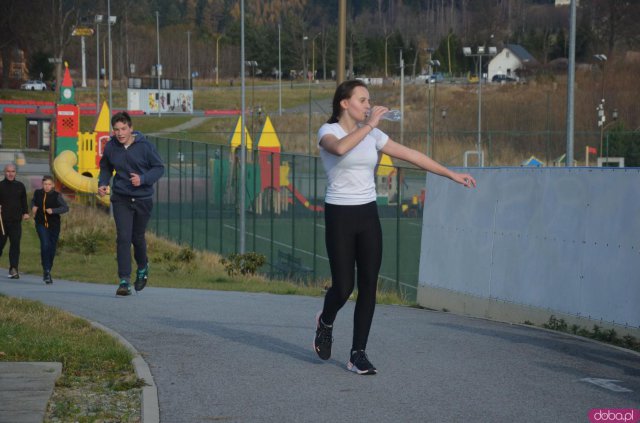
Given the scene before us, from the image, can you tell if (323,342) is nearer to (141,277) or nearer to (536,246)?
(536,246)

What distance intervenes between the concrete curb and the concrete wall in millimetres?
4005

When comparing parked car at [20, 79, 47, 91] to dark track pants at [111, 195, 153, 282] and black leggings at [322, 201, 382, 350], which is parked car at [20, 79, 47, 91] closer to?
dark track pants at [111, 195, 153, 282]

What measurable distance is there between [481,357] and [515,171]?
393cm

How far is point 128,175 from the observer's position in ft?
39.3

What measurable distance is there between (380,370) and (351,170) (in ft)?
4.60

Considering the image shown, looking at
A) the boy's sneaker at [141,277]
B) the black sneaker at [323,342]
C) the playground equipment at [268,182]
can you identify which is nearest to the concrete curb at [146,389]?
the black sneaker at [323,342]

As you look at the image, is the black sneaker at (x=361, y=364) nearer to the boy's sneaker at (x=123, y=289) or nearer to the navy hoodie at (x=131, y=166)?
the navy hoodie at (x=131, y=166)

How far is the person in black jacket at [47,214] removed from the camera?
64.7 feet

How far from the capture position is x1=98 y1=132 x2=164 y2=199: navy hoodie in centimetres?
1200

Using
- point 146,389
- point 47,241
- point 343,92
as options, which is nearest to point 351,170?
point 343,92

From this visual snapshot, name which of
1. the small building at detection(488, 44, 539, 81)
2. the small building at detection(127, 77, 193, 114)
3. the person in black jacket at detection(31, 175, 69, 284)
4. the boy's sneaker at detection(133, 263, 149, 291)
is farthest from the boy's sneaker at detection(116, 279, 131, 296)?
the small building at detection(488, 44, 539, 81)

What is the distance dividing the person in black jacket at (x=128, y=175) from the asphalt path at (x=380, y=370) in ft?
2.95

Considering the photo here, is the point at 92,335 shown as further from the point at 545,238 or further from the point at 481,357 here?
the point at 545,238

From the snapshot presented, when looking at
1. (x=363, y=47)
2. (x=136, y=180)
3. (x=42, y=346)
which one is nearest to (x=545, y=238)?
(x=136, y=180)
